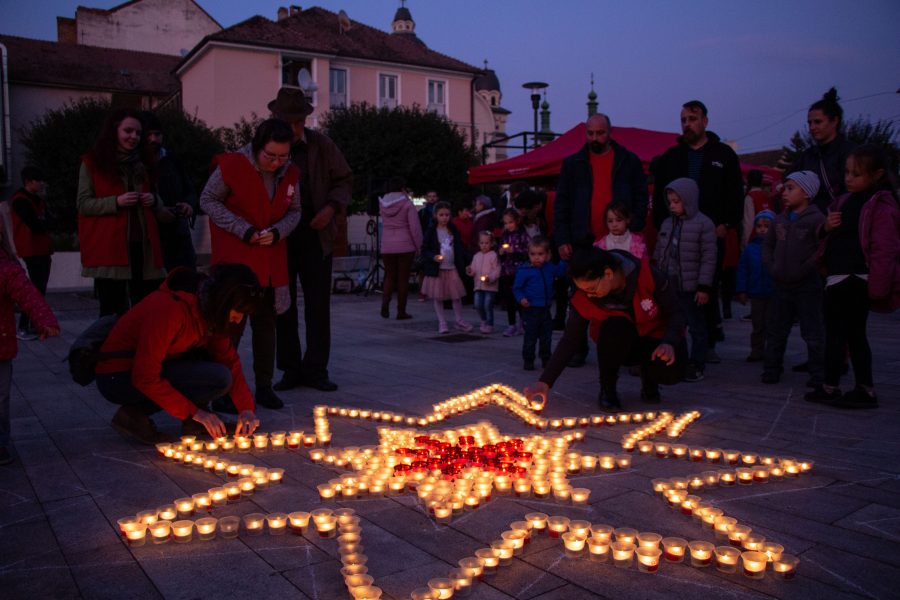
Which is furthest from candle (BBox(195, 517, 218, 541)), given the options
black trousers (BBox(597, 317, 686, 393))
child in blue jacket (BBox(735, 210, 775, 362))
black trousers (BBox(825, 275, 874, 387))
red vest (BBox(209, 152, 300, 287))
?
child in blue jacket (BBox(735, 210, 775, 362))

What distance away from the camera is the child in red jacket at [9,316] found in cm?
352

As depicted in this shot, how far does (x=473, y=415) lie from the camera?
4656 mm

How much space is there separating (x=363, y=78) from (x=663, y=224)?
30261mm

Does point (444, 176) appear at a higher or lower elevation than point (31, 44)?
lower

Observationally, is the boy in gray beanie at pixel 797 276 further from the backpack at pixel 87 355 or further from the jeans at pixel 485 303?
the backpack at pixel 87 355

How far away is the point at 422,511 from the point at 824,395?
316 cm

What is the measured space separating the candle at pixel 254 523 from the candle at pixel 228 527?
37mm

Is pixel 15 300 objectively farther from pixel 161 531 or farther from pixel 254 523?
pixel 254 523

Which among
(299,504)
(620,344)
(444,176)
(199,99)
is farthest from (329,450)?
(199,99)

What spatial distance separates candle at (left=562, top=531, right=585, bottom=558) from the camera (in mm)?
2525

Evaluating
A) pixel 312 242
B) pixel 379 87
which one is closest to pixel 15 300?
pixel 312 242

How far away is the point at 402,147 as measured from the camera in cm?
2738

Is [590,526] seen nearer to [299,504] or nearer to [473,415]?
[299,504]

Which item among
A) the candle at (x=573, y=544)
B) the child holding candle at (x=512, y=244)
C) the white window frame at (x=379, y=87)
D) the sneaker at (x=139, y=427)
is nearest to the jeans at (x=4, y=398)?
the sneaker at (x=139, y=427)
